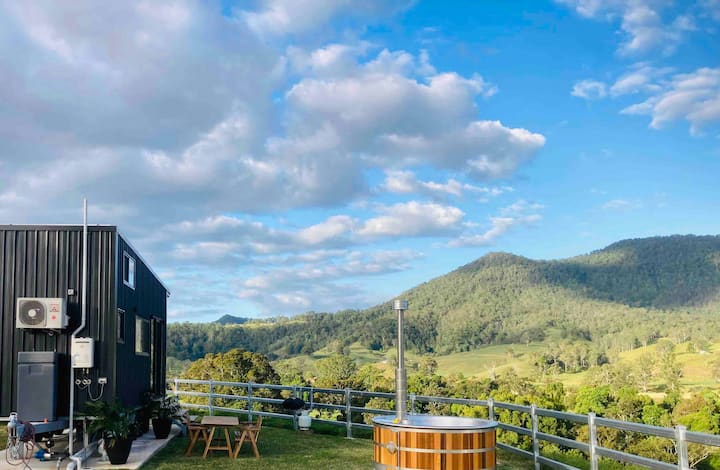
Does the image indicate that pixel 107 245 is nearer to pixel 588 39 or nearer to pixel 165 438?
pixel 165 438

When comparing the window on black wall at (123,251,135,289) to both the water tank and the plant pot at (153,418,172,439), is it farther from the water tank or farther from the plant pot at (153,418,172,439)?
the plant pot at (153,418,172,439)

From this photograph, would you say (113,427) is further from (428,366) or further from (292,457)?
(428,366)

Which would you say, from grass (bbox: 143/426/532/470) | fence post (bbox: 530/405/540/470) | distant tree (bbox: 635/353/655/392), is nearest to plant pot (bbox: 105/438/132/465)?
grass (bbox: 143/426/532/470)

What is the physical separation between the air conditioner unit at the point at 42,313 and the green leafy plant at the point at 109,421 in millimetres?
1350

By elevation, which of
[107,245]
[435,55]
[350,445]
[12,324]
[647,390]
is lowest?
[647,390]

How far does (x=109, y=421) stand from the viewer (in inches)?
402

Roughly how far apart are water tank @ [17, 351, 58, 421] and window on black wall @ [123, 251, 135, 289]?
1.82m

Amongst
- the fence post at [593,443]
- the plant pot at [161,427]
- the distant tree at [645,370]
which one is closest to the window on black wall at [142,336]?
the plant pot at [161,427]

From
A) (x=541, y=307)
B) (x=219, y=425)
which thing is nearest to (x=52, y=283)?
(x=219, y=425)

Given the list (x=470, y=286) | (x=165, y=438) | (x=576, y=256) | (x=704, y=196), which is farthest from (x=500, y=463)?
(x=704, y=196)

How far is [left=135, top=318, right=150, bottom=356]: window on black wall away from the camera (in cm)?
1364

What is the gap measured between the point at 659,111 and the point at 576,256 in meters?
30.6

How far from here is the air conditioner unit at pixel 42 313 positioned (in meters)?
10.8

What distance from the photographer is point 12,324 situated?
443 inches
